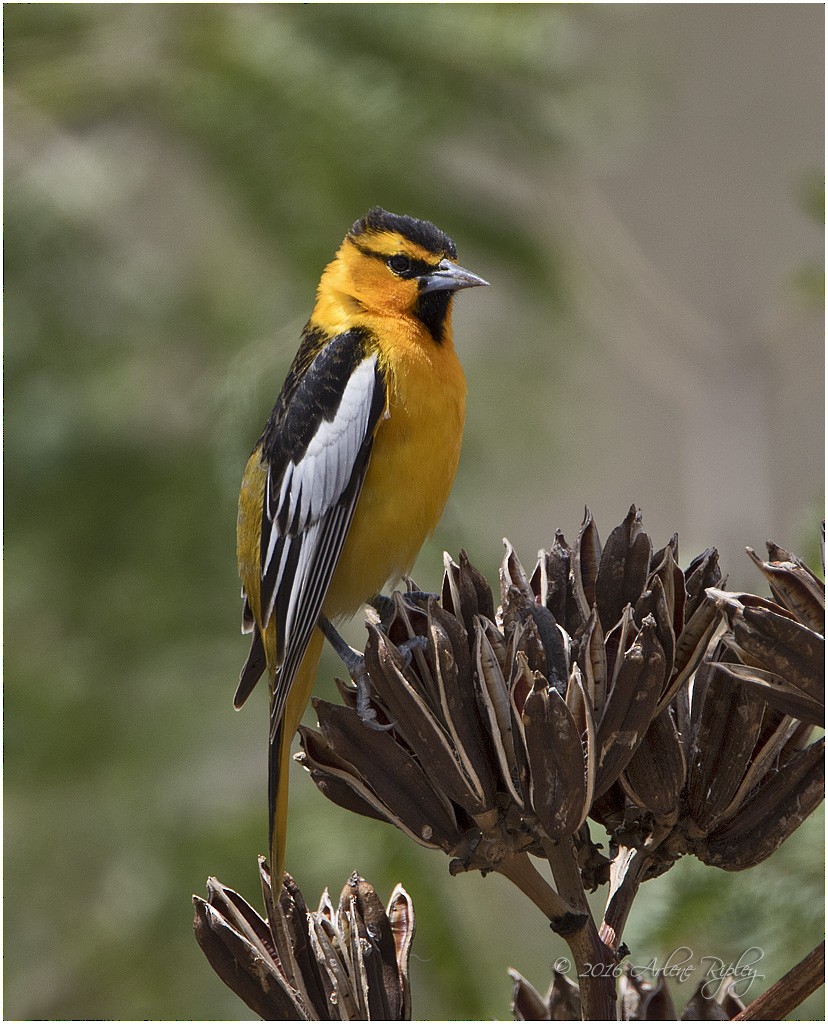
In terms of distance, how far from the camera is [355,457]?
51.1 inches

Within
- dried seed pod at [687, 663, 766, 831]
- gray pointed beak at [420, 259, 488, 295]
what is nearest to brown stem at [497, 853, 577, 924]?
dried seed pod at [687, 663, 766, 831]

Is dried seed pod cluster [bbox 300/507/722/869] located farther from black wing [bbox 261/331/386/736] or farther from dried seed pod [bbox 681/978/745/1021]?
black wing [bbox 261/331/386/736]

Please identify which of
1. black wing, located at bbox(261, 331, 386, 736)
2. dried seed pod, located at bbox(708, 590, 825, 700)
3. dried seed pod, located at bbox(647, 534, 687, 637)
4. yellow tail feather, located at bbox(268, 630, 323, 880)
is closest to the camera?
dried seed pod, located at bbox(708, 590, 825, 700)

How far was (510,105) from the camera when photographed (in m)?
2.07

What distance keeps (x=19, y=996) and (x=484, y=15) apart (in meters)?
1.86

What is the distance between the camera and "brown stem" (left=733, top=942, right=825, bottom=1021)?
2.15 feet

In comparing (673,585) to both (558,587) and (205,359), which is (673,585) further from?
(205,359)

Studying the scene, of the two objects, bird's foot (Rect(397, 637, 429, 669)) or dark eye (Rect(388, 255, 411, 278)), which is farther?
dark eye (Rect(388, 255, 411, 278))

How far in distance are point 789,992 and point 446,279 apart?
0.98 meters

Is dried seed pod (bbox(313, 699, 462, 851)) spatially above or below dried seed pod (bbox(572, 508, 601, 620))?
below

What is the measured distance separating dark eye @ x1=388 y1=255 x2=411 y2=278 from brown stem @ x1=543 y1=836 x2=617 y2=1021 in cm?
91

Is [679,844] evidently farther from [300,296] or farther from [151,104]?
[151,104]

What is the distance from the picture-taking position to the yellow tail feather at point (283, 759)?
0.91m

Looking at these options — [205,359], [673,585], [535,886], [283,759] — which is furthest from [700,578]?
[205,359]
